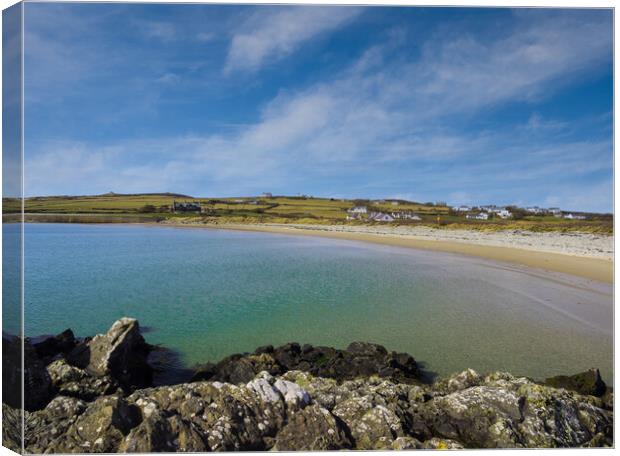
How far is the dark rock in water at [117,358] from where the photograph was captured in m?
4.21

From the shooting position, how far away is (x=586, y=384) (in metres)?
4.11

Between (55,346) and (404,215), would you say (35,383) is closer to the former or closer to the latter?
(55,346)

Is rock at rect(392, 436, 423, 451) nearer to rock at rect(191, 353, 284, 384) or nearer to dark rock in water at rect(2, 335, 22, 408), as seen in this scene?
rock at rect(191, 353, 284, 384)

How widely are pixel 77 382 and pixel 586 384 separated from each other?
18.0 feet

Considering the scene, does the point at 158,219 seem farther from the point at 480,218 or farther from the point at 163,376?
the point at 163,376

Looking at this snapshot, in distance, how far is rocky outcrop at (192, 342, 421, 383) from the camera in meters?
4.56

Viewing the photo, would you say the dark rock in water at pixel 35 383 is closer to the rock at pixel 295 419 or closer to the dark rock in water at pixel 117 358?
the rock at pixel 295 419

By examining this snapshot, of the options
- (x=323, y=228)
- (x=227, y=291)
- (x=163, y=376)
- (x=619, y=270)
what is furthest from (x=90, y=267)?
(x=323, y=228)

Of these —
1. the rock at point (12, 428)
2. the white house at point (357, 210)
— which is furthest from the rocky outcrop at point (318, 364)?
the white house at point (357, 210)

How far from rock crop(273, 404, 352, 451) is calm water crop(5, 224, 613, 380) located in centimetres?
259

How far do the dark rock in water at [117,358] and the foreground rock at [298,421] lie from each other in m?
1.11

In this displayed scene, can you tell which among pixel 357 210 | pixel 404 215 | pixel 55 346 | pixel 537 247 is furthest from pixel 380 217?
pixel 55 346

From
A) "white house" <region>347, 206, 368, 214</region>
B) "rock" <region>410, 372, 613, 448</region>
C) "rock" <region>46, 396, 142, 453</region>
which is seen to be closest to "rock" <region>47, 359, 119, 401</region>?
"rock" <region>46, 396, 142, 453</region>

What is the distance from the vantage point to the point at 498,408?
10.2ft
